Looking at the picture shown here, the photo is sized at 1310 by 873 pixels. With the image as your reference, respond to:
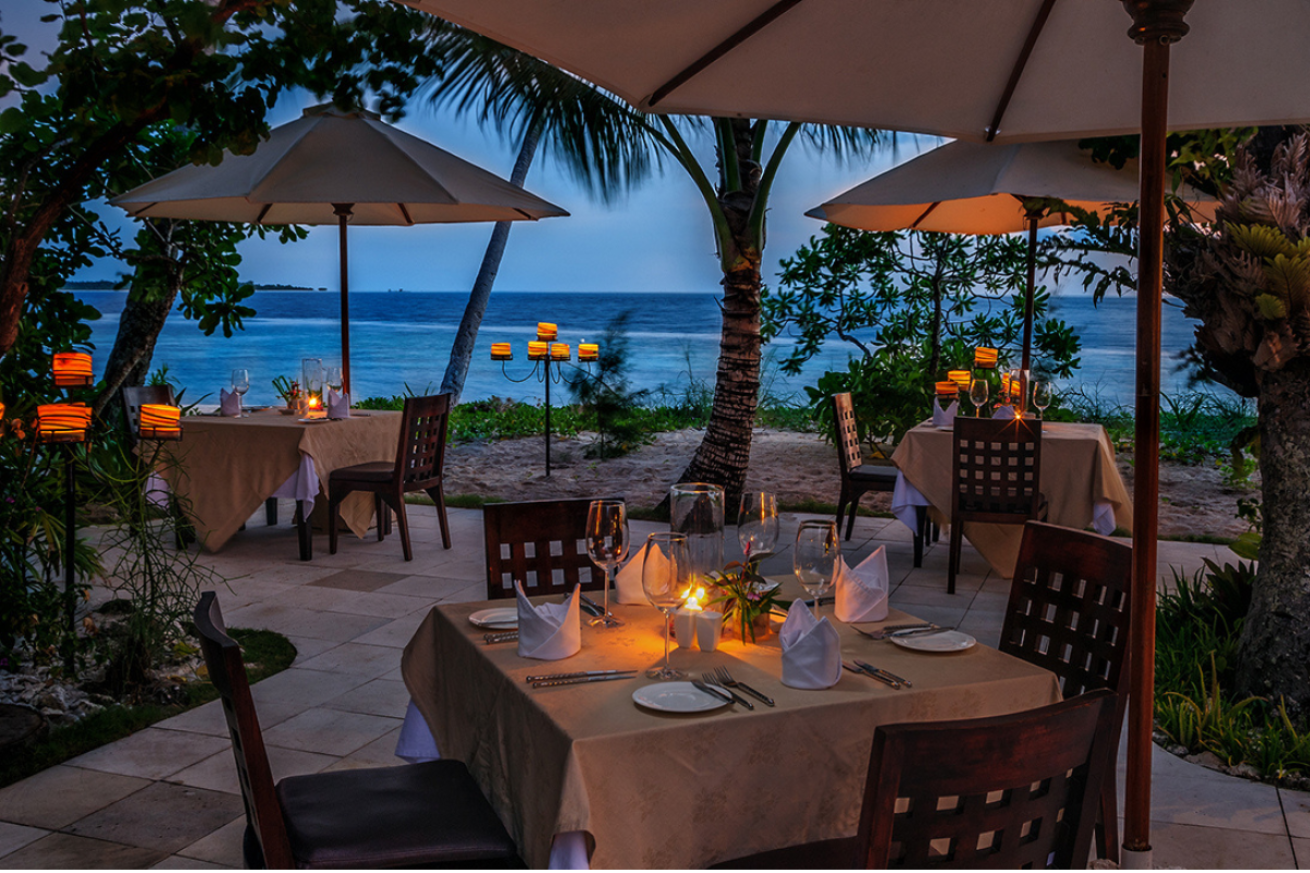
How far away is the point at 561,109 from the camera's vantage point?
820 cm

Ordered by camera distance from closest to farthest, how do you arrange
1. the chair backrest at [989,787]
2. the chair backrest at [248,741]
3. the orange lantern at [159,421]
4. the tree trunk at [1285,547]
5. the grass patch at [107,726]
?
the chair backrest at [989,787] → the chair backrest at [248,741] → the grass patch at [107,726] → the tree trunk at [1285,547] → the orange lantern at [159,421]

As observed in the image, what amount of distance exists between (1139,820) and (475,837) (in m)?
1.18

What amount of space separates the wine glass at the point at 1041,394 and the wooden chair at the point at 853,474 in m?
0.91

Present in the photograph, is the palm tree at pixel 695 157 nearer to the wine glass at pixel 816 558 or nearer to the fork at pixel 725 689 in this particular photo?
the wine glass at pixel 816 558

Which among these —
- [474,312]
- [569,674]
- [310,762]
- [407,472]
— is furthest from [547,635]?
[474,312]

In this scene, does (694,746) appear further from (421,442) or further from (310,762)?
(421,442)

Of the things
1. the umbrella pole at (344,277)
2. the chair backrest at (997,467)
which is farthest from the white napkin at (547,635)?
the umbrella pole at (344,277)

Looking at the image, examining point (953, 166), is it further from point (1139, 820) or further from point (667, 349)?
point (667, 349)

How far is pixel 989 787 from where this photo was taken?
129 centimetres

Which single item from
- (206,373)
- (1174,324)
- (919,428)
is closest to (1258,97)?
(919,428)

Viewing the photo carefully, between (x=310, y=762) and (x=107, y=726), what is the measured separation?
83cm

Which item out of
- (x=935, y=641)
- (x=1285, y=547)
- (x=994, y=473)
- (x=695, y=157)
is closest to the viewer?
(x=935, y=641)

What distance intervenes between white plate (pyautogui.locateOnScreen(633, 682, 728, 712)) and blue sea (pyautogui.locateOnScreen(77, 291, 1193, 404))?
69.9 ft

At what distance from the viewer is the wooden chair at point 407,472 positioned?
596 centimetres
